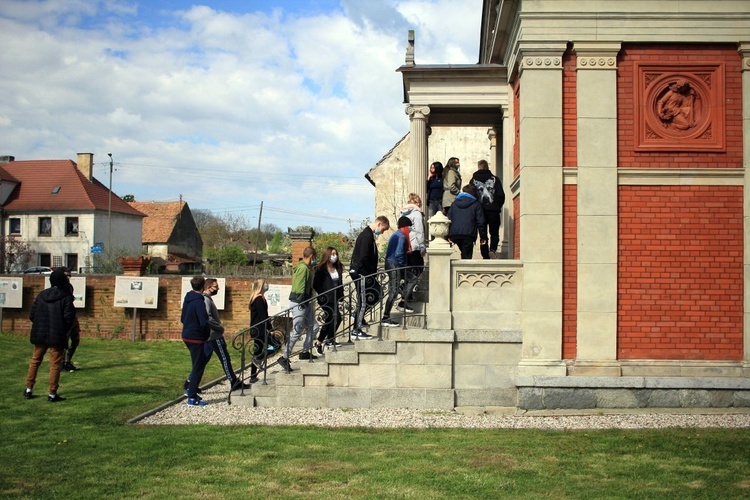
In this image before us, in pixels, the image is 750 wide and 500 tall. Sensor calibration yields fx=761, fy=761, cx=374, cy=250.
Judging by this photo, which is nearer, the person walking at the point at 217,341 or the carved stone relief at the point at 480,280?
the carved stone relief at the point at 480,280

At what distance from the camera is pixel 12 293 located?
23.0 m

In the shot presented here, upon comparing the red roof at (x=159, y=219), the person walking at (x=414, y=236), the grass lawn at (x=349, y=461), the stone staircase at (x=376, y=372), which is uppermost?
the red roof at (x=159, y=219)

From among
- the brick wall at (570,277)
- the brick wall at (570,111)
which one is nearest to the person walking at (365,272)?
the brick wall at (570,277)

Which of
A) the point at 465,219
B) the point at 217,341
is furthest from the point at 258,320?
the point at 465,219

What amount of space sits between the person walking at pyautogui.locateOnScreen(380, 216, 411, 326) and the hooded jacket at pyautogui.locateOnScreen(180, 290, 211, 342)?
2733 mm

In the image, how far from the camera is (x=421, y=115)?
14.8 metres

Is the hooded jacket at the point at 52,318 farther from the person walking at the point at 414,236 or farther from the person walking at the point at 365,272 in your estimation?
the person walking at the point at 414,236

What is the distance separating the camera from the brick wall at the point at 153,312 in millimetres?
21969

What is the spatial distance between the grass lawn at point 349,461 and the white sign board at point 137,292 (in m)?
10.7

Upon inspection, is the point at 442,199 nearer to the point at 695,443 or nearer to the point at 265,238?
the point at 695,443

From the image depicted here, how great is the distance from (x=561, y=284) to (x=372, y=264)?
2981 mm

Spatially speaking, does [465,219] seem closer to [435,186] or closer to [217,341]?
[435,186]

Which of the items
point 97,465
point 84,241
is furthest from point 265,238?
point 97,465

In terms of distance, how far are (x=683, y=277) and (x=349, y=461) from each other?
6178 mm
